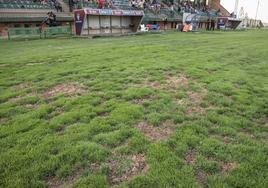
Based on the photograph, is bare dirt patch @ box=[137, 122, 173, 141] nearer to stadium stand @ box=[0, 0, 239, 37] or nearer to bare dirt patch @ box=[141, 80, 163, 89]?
bare dirt patch @ box=[141, 80, 163, 89]

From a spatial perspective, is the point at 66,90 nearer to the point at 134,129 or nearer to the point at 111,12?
the point at 134,129

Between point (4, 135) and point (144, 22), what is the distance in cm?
3372

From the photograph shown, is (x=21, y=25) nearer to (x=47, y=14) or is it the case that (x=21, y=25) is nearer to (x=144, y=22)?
(x=47, y=14)

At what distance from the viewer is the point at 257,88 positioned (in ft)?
23.4

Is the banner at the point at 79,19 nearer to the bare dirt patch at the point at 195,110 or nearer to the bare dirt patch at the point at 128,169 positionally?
the bare dirt patch at the point at 195,110

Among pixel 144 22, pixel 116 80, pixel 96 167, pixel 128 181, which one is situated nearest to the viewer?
pixel 128 181

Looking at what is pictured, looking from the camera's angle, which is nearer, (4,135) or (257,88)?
(4,135)

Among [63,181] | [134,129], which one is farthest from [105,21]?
[63,181]

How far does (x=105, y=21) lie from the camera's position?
27891 millimetres

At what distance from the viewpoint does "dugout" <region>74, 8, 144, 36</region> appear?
24.5 m

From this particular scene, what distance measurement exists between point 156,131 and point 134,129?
0.40m

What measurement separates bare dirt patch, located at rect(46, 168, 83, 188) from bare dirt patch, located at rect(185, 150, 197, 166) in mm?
1512

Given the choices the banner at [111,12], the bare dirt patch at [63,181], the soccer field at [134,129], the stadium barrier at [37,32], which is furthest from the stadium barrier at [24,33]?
the bare dirt patch at [63,181]

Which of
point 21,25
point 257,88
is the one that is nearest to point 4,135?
point 257,88
